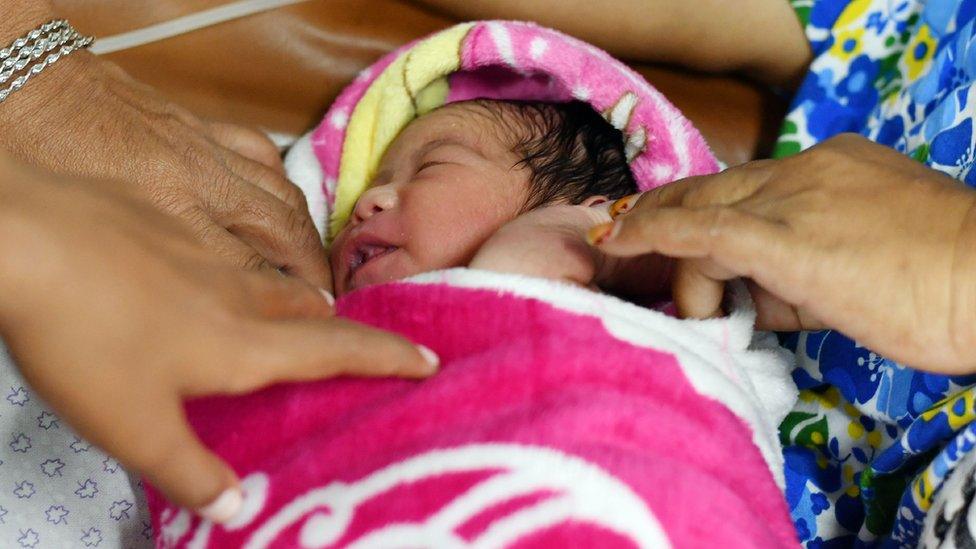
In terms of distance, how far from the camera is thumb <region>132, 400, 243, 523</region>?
1.80 ft

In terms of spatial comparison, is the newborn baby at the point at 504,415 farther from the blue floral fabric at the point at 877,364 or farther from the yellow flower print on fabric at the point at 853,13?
the yellow flower print on fabric at the point at 853,13

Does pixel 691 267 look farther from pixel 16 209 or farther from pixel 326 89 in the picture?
pixel 326 89

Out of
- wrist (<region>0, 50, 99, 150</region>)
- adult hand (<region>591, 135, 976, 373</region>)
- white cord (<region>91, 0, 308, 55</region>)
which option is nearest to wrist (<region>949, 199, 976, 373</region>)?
adult hand (<region>591, 135, 976, 373</region>)

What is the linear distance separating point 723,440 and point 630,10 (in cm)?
75

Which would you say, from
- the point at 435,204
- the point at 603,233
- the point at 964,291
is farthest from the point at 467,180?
the point at 964,291

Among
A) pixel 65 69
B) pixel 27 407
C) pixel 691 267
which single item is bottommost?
pixel 27 407

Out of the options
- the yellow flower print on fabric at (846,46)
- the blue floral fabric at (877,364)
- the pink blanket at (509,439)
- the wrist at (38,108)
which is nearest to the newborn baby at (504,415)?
the pink blanket at (509,439)

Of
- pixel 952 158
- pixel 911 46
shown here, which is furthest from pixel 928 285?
pixel 911 46

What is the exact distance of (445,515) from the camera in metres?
0.62

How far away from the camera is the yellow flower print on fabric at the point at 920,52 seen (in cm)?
110

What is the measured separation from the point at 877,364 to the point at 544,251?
376 mm

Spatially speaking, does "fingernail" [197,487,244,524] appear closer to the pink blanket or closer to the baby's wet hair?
the pink blanket

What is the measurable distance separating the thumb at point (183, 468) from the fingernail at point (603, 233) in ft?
1.15

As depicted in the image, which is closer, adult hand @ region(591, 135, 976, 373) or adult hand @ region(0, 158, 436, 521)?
adult hand @ region(0, 158, 436, 521)
